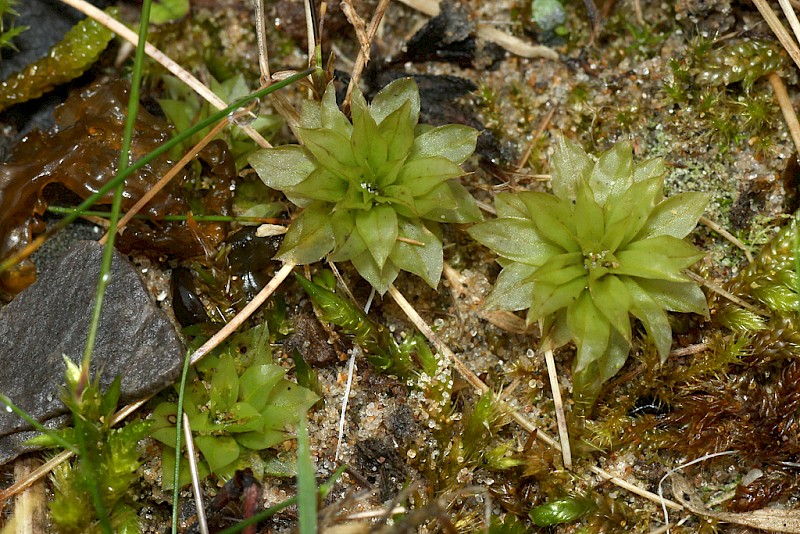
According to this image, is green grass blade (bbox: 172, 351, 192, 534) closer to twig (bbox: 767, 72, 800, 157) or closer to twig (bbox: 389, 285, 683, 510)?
twig (bbox: 389, 285, 683, 510)

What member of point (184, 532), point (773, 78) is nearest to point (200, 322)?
point (184, 532)

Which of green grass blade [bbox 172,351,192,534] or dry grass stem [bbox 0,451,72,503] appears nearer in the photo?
green grass blade [bbox 172,351,192,534]

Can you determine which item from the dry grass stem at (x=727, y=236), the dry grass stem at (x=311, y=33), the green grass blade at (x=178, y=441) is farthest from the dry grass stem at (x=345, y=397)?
the dry grass stem at (x=727, y=236)

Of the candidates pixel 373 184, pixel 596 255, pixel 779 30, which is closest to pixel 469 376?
pixel 596 255

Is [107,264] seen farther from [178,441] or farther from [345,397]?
[345,397]

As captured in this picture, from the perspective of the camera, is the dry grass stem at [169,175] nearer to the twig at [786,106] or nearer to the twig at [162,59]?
the twig at [162,59]

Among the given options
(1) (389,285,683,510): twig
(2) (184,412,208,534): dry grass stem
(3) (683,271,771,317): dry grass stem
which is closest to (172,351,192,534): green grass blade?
(2) (184,412,208,534): dry grass stem
